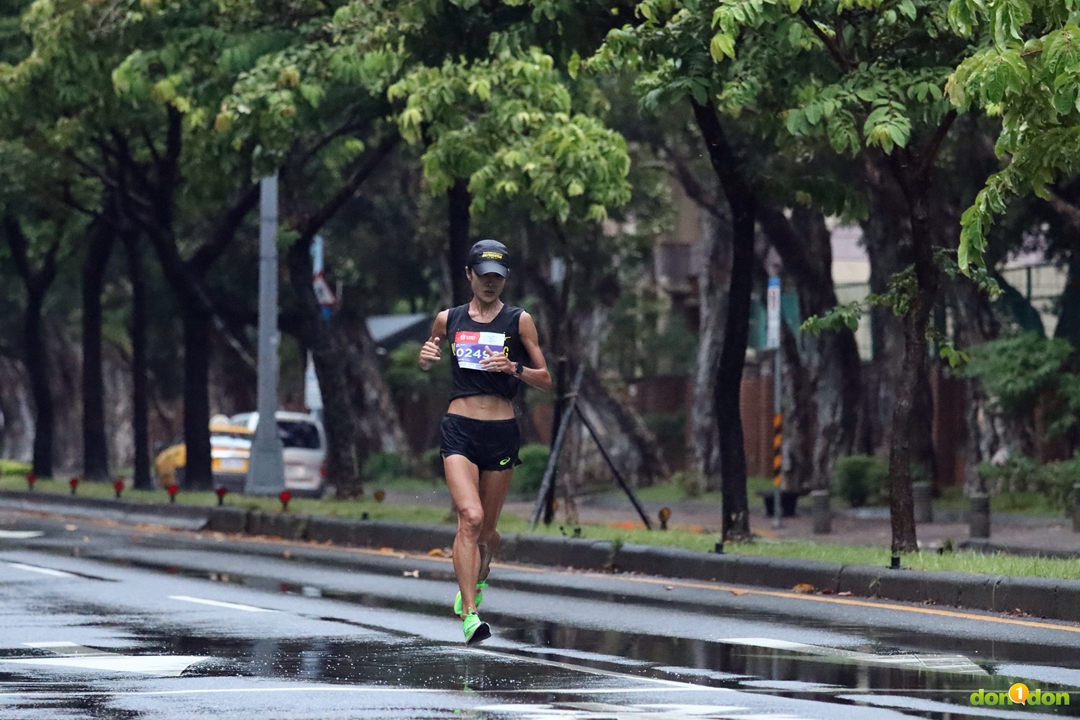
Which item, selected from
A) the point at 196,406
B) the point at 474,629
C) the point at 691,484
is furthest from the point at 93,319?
the point at 474,629

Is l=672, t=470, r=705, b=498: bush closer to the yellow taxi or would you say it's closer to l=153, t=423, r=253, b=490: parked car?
the yellow taxi

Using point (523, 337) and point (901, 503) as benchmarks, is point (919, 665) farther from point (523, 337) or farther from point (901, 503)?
point (901, 503)

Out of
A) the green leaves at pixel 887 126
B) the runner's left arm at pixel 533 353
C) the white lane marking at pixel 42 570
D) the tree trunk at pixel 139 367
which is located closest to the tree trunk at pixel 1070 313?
the green leaves at pixel 887 126

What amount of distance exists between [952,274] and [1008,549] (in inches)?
206

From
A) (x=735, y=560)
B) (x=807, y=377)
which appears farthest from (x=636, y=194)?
(x=735, y=560)

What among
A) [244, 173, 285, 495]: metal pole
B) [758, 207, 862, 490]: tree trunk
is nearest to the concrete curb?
[244, 173, 285, 495]: metal pole

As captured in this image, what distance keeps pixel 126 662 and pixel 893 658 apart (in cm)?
387

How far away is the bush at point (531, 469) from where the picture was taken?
111 ft

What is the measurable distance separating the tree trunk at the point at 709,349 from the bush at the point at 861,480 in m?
4.31

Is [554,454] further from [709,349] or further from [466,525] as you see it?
[709,349]

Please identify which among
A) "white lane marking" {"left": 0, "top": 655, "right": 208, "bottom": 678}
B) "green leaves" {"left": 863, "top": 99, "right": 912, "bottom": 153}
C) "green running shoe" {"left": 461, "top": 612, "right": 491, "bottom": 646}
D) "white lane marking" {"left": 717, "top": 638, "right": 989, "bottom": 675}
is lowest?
"white lane marking" {"left": 0, "top": 655, "right": 208, "bottom": 678}

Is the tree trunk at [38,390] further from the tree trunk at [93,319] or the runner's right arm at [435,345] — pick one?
the runner's right arm at [435,345]

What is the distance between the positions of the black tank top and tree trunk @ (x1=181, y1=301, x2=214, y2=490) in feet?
65.4

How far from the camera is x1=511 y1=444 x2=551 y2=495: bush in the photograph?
33812mm
